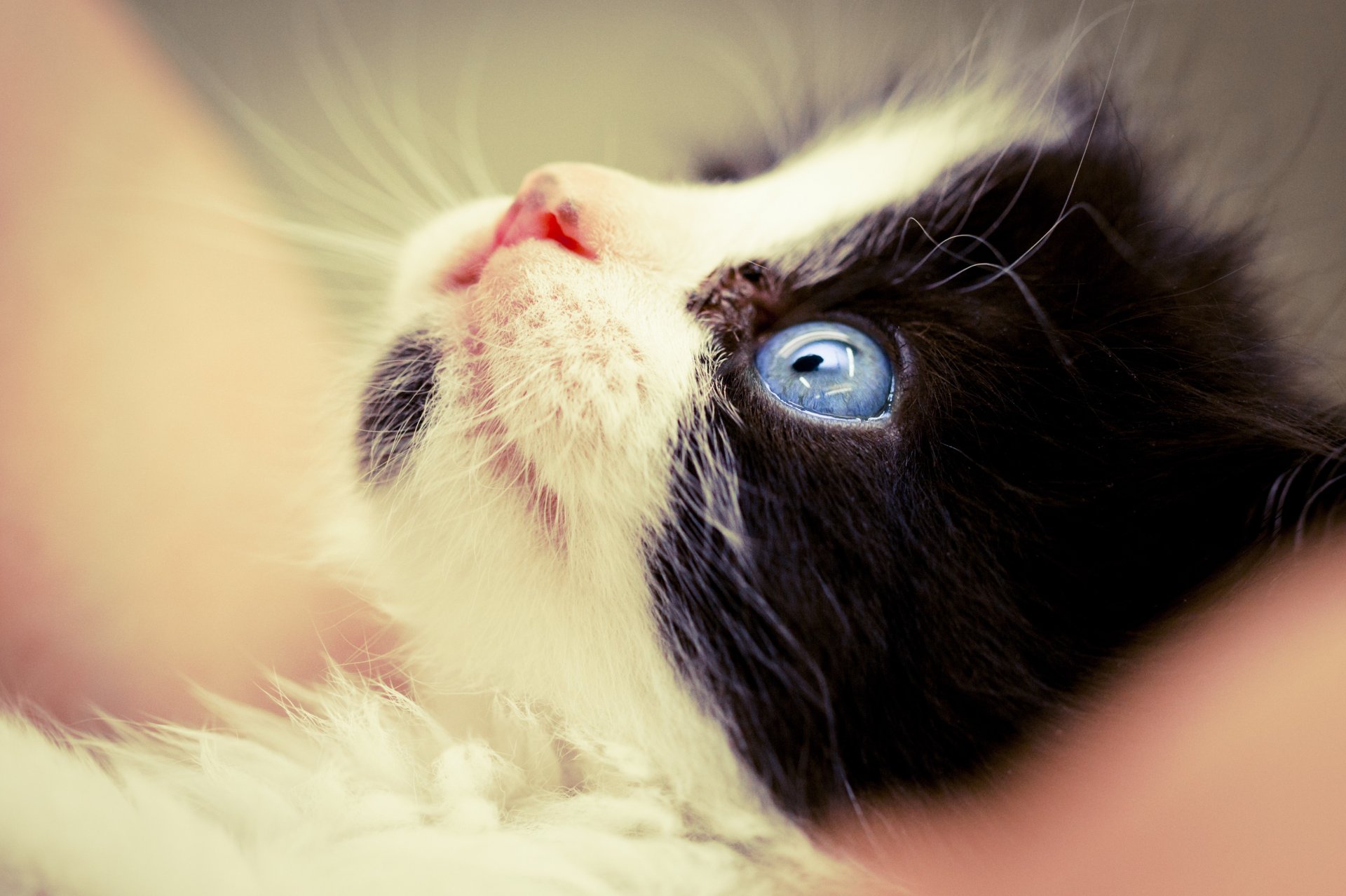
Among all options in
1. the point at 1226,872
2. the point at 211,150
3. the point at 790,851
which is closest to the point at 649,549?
the point at 790,851

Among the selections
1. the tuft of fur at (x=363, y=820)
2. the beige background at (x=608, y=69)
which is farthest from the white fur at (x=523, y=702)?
the beige background at (x=608, y=69)

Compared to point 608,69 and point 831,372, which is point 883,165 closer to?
point 831,372

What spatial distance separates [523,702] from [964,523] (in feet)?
0.95

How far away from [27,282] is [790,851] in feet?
2.35

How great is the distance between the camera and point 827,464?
0.50 meters

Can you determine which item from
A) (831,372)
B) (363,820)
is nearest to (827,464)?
(831,372)

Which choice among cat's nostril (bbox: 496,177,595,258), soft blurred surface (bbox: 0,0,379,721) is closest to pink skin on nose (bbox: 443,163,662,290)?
cat's nostril (bbox: 496,177,595,258)

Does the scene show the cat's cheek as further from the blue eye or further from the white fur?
the blue eye

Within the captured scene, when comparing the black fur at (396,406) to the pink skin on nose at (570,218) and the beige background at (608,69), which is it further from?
the beige background at (608,69)

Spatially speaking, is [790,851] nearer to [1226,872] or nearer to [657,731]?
[657,731]

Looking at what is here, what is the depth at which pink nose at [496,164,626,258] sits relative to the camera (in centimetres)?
58

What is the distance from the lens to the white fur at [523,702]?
48 centimetres

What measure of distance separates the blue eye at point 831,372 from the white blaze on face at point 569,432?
46 mm

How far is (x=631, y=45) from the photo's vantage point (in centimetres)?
112
